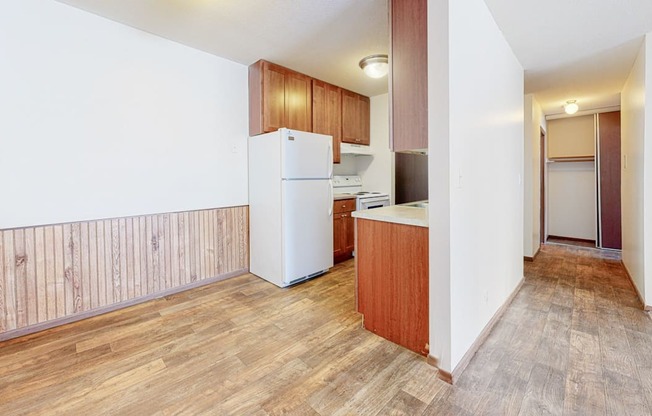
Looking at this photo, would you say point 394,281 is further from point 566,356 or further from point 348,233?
point 348,233

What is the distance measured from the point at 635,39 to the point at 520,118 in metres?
0.99

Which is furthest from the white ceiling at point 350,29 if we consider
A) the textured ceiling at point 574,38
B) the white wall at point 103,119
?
the white wall at point 103,119

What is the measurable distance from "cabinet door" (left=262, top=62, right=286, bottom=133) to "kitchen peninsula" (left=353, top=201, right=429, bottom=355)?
1808 mm

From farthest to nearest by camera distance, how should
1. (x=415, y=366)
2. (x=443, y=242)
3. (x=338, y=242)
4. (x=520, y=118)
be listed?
(x=338, y=242), (x=520, y=118), (x=415, y=366), (x=443, y=242)

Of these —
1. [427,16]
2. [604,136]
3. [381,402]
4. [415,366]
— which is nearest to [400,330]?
[415,366]

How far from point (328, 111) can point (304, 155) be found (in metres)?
1.16

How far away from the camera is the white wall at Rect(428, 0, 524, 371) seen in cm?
162

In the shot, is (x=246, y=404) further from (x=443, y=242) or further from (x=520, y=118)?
(x=520, y=118)

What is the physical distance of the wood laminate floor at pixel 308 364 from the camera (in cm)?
150

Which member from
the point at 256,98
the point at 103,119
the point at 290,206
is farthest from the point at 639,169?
the point at 103,119

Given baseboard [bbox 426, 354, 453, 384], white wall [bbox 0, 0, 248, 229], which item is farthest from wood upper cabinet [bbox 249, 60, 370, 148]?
baseboard [bbox 426, 354, 453, 384]

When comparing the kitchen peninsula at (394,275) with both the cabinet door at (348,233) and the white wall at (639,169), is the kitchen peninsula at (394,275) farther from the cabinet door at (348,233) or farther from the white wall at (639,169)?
the white wall at (639,169)

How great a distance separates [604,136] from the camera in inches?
191

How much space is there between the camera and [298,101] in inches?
146
